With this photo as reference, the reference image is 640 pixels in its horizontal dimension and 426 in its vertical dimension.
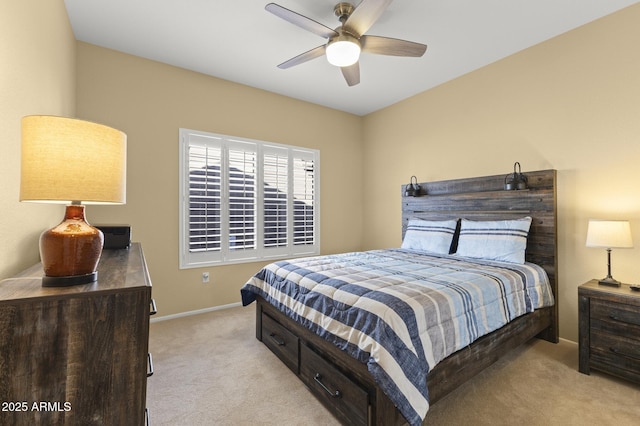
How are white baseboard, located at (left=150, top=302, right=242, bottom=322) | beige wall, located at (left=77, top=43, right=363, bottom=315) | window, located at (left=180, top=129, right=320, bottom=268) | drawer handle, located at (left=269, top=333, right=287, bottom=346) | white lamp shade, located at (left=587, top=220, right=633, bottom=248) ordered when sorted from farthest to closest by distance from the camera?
1. window, located at (left=180, top=129, right=320, bottom=268)
2. white baseboard, located at (left=150, top=302, right=242, bottom=322)
3. beige wall, located at (left=77, top=43, right=363, bottom=315)
4. drawer handle, located at (left=269, top=333, right=287, bottom=346)
5. white lamp shade, located at (left=587, top=220, right=633, bottom=248)

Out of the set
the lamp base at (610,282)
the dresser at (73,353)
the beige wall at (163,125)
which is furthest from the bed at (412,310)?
the beige wall at (163,125)

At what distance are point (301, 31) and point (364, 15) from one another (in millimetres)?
949

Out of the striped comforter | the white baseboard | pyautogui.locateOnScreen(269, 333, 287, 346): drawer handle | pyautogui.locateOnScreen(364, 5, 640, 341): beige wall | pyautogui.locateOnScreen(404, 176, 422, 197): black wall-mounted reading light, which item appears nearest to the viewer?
the striped comforter

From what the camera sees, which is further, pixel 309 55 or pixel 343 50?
pixel 309 55

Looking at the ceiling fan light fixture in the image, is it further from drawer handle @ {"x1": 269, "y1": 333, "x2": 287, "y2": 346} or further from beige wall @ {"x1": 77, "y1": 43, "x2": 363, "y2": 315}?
drawer handle @ {"x1": 269, "y1": 333, "x2": 287, "y2": 346}

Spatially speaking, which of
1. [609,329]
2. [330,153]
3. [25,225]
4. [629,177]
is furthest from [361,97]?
[25,225]

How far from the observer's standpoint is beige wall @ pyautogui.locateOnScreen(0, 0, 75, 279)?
4.20 feet

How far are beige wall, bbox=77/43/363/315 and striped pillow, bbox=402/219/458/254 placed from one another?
217cm

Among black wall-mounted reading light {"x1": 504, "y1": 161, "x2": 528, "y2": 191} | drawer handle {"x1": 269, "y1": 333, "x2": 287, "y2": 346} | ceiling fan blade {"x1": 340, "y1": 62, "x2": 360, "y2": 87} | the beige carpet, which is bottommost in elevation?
the beige carpet

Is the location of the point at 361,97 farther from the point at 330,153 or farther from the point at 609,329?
the point at 609,329

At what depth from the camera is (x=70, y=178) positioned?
3.34 ft

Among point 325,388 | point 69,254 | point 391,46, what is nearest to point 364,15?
point 391,46

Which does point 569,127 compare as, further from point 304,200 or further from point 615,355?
point 304,200

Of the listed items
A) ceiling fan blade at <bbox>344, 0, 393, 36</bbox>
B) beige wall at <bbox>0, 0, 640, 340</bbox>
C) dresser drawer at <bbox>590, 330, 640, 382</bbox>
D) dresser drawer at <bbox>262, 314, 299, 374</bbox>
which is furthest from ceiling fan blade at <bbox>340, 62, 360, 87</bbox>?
dresser drawer at <bbox>590, 330, 640, 382</bbox>
